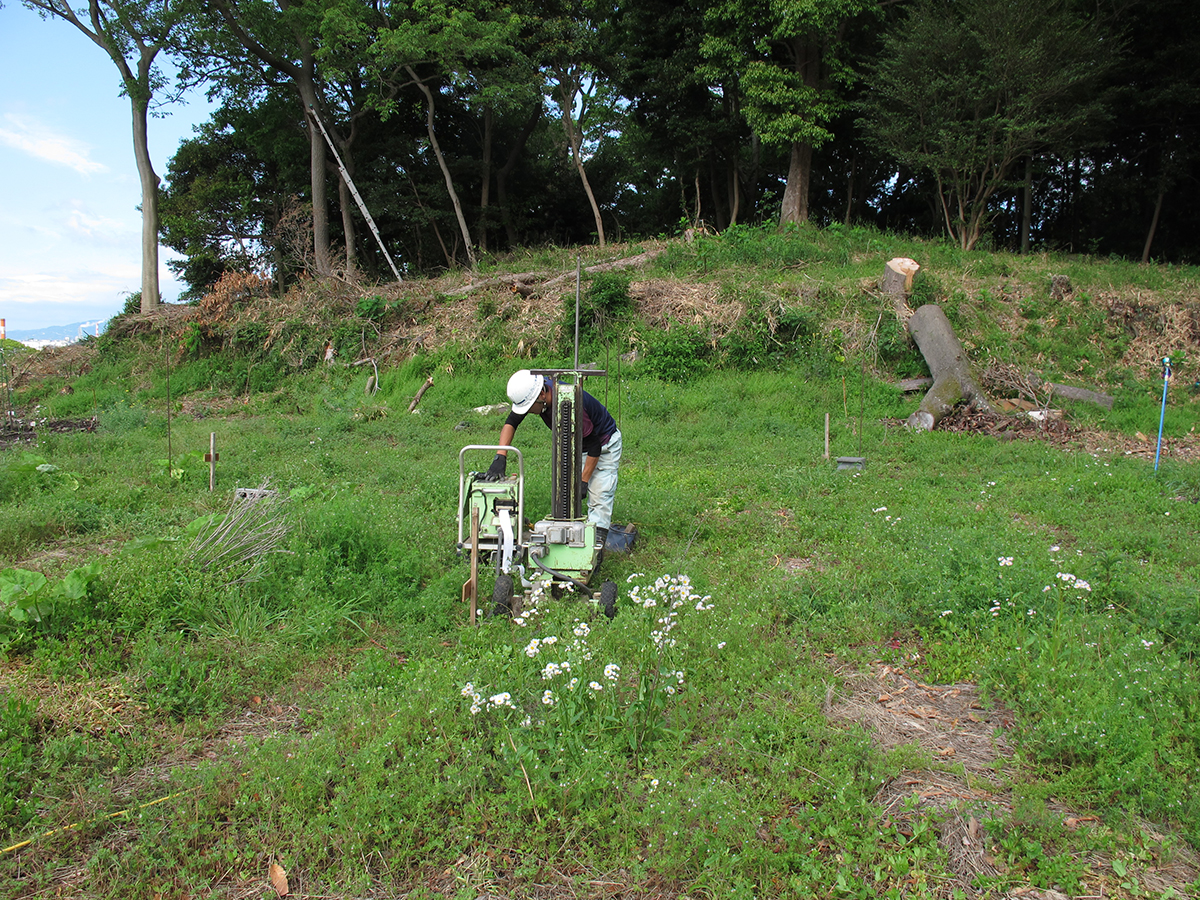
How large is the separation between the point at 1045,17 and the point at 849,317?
8.96 metres

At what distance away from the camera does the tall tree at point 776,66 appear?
664 inches

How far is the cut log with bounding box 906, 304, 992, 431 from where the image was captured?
10.3 metres

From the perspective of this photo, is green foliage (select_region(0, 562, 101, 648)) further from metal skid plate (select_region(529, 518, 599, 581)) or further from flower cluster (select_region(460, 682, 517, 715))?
metal skid plate (select_region(529, 518, 599, 581))

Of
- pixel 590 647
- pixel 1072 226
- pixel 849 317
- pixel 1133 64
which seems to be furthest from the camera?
pixel 1072 226

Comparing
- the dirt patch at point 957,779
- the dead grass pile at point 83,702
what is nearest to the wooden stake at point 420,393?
the dead grass pile at point 83,702

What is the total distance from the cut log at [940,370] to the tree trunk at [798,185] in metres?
8.15

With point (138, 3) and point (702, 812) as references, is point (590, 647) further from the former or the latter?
point (138, 3)

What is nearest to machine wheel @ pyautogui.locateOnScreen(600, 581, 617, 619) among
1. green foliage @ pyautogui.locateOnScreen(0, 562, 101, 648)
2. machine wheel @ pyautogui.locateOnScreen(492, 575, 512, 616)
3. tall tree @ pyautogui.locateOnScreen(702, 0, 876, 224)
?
machine wheel @ pyautogui.locateOnScreen(492, 575, 512, 616)

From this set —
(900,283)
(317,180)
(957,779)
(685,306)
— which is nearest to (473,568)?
(957,779)

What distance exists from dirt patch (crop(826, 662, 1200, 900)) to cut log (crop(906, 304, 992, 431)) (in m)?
7.14

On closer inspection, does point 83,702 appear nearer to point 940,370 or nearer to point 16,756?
point 16,756

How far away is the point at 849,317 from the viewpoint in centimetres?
1264

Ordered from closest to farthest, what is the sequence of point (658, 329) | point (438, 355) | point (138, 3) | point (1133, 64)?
point (658, 329) → point (438, 355) → point (138, 3) → point (1133, 64)

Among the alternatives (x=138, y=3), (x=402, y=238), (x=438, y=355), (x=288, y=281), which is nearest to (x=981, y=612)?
(x=438, y=355)
